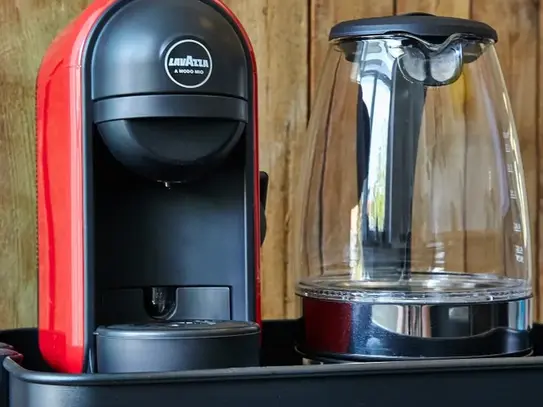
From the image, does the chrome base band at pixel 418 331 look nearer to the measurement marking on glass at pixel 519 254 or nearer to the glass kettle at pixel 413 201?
the glass kettle at pixel 413 201

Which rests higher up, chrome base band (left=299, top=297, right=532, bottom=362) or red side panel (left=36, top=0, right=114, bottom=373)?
red side panel (left=36, top=0, right=114, bottom=373)

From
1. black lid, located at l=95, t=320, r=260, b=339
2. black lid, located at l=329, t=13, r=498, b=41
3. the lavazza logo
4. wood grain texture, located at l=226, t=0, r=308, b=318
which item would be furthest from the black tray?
wood grain texture, located at l=226, t=0, r=308, b=318

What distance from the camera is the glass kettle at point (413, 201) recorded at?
796mm

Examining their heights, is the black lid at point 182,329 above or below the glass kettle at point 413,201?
below

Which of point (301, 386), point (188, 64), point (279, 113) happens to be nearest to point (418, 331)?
point (301, 386)

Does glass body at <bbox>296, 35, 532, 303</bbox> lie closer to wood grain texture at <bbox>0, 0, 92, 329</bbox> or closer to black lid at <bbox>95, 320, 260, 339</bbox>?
black lid at <bbox>95, 320, 260, 339</bbox>

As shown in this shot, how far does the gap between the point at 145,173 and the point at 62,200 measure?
0.24ft

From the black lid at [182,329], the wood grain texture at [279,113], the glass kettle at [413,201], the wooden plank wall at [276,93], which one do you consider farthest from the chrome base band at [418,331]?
the wood grain texture at [279,113]

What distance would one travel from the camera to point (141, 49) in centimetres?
68

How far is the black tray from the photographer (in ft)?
2.01

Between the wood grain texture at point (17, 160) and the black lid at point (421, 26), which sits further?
the wood grain texture at point (17, 160)

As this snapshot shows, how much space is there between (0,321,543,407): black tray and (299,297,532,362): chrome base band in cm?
13

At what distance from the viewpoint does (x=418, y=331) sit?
30.8 inches

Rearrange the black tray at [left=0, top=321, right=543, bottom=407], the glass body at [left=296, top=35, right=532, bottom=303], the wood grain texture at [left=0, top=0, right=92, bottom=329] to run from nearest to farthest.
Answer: the black tray at [left=0, top=321, right=543, bottom=407] < the glass body at [left=296, top=35, right=532, bottom=303] < the wood grain texture at [left=0, top=0, right=92, bottom=329]
